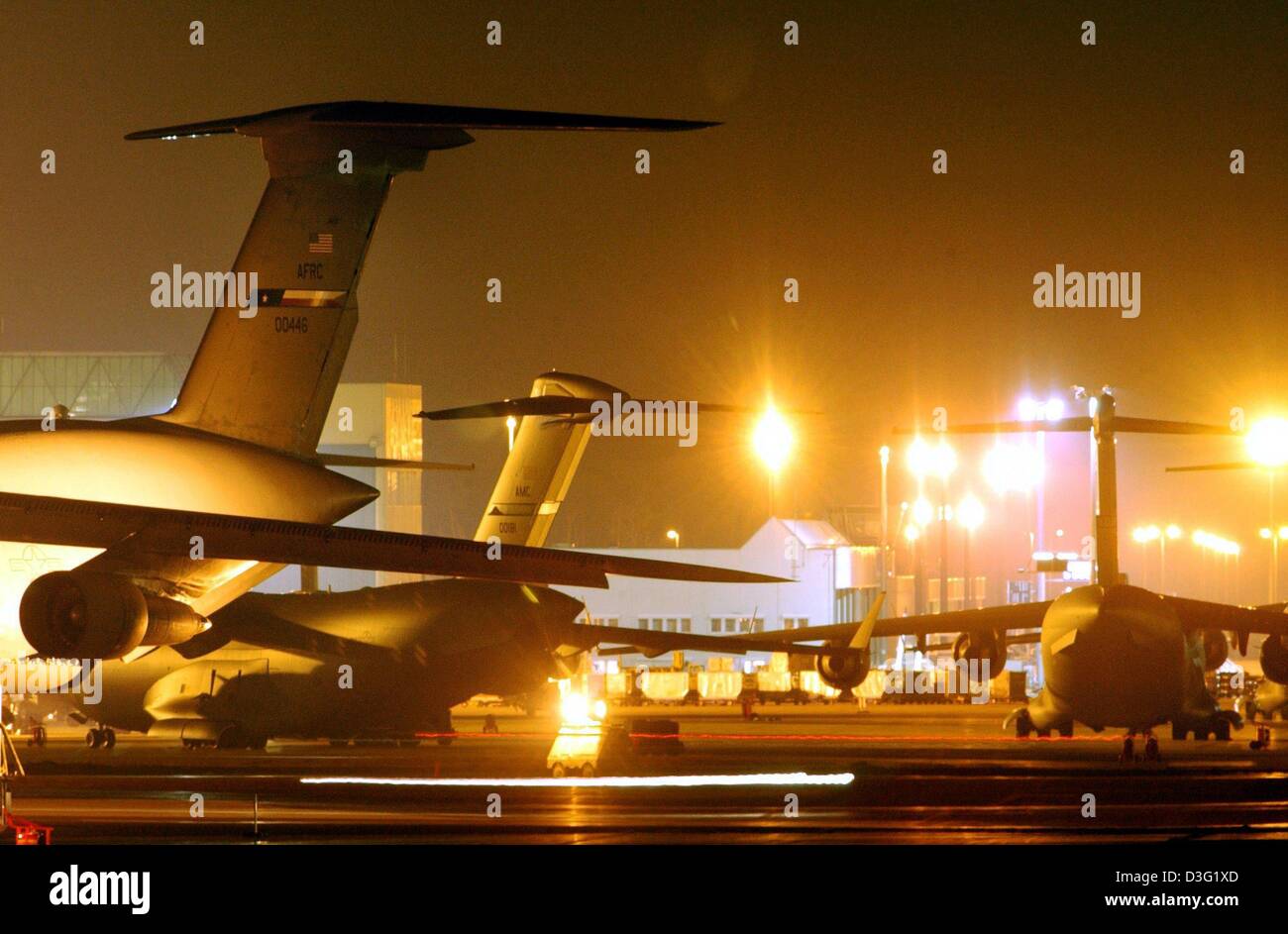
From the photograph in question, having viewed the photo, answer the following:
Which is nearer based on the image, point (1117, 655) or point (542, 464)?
point (1117, 655)

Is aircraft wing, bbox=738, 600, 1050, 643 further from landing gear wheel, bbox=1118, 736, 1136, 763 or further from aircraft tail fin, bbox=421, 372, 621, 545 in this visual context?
aircraft tail fin, bbox=421, 372, 621, 545

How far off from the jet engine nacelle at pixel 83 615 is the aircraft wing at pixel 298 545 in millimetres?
453

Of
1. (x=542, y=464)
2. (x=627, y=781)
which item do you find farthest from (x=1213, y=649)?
(x=627, y=781)

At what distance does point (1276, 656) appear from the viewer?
31484 mm

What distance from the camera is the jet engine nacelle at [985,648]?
3488cm

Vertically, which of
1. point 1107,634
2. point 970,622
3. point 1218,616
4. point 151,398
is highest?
point 151,398

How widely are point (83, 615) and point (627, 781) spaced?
1136 centimetres

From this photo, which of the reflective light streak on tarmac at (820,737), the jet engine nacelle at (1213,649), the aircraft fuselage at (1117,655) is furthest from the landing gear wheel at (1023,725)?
the aircraft fuselage at (1117,655)

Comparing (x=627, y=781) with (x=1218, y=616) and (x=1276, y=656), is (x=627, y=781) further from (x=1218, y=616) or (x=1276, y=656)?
(x=1218, y=616)

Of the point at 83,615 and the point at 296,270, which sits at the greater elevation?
the point at 296,270

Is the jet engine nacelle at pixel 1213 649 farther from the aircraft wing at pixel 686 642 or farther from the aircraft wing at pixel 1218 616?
the aircraft wing at pixel 686 642

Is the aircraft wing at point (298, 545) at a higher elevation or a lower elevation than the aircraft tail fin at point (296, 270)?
lower
